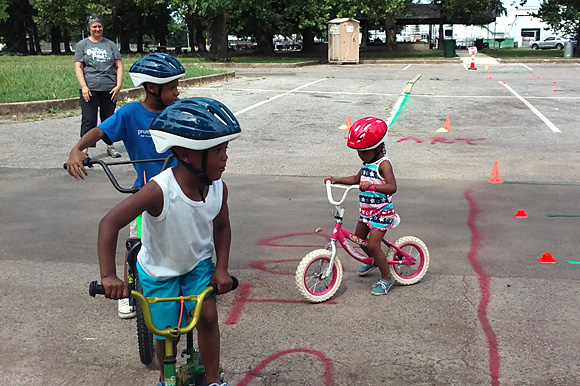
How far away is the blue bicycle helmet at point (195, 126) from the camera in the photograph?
8.75 feet

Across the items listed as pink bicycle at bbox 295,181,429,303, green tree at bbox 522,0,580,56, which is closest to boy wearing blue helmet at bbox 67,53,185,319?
pink bicycle at bbox 295,181,429,303

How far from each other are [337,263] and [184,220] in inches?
86.4

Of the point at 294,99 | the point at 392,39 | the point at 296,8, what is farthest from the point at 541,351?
the point at 392,39

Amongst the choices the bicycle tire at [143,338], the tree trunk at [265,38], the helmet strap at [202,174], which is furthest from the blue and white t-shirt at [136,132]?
the tree trunk at [265,38]

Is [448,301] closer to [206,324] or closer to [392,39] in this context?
[206,324]

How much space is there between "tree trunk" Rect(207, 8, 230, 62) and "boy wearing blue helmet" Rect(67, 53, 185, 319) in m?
30.0

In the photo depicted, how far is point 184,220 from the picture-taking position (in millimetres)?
Answer: 2848

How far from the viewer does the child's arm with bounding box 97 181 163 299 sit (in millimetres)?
2580

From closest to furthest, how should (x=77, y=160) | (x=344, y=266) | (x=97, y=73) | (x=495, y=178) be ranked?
(x=77, y=160)
(x=344, y=266)
(x=495, y=178)
(x=97, y=73)

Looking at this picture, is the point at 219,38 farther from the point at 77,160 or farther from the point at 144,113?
the point at 77,160

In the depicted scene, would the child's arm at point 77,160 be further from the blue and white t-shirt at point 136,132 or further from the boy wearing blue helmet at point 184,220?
the boy wearing blue helmet at point 184,220

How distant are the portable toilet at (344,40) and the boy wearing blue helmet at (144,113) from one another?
31.4 meters

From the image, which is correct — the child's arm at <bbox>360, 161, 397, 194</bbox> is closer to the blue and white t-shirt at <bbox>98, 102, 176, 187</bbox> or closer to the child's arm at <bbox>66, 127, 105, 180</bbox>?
the blue and white t-shirt at <bbox>98, 102, 176, 187</bbox>

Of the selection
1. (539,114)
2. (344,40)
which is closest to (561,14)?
(344,40)
